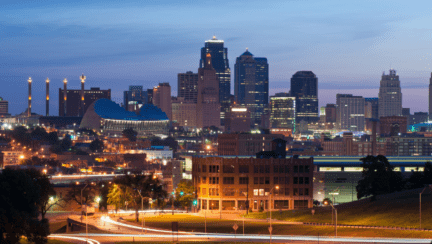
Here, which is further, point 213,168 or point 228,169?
point 213,168

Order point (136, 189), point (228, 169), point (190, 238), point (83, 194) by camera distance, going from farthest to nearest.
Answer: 1. point (83, 194)
2. point (228, 169)
3. point (136, 189)
4. point (190, 238)

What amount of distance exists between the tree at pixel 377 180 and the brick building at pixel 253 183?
474 inches

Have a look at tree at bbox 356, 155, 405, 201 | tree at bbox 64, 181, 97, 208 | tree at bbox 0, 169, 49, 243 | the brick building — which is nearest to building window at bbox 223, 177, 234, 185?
the brick building

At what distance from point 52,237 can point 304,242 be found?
103ft

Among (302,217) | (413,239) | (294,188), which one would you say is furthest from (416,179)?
(413,239)

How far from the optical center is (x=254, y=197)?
136375 mm

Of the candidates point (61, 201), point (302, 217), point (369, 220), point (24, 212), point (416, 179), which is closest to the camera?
point (24, 212)

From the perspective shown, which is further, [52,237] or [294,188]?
[294,188]

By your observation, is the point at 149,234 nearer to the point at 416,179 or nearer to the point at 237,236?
the point at 237,236

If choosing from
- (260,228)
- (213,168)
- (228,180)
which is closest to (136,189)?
(213,168)

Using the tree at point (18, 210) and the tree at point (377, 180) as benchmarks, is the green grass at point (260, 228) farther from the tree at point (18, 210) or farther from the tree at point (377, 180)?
the tree at point (377, 180)

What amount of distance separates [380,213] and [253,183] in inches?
1568

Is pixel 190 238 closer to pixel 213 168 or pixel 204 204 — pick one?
pixel 204 204

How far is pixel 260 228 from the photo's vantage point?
98.3 meters
